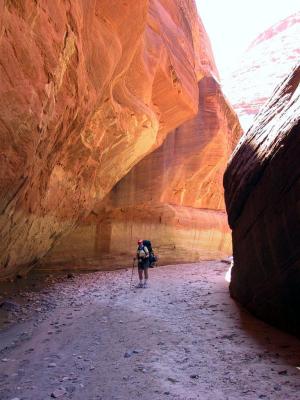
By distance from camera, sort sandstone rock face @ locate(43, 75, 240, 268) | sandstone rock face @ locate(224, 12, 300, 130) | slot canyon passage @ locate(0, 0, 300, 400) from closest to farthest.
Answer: slot canyon passage @ locate(0, 0, 300, 400) < sandstone rock face @ locate(43, 75, 240, 268) < sandstone rock face @ locate(224, 12, 300, 130)

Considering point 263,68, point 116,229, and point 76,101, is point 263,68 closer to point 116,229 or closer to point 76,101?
point 116,229

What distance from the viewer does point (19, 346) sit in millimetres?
4977

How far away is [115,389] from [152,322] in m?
2.13

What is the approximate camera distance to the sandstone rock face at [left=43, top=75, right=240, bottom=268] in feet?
44.4

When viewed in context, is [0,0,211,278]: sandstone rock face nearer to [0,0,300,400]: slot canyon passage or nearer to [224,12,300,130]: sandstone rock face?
[0,0,300,400]: slot canyon passage

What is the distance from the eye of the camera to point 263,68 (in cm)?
4738

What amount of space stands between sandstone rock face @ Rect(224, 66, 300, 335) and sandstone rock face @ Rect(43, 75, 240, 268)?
7460 mm

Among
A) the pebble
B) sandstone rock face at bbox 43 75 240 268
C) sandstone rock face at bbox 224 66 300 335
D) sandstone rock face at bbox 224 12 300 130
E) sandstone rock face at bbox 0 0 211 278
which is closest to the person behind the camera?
the pebble

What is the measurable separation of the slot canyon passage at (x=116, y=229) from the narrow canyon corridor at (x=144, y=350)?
24 mm

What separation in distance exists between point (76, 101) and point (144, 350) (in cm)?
516

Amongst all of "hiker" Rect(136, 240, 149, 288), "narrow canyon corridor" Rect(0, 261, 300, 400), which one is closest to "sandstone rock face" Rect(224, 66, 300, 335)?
"narrow canyon corridor" Rect(0, 261, 300, 400)

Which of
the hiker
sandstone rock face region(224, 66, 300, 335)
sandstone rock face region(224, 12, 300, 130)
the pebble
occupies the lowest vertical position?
the pebble

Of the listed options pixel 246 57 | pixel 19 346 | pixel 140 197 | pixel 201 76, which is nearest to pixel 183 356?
pixel 19 346

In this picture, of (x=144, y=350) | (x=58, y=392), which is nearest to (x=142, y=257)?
(x=144, y=350)
